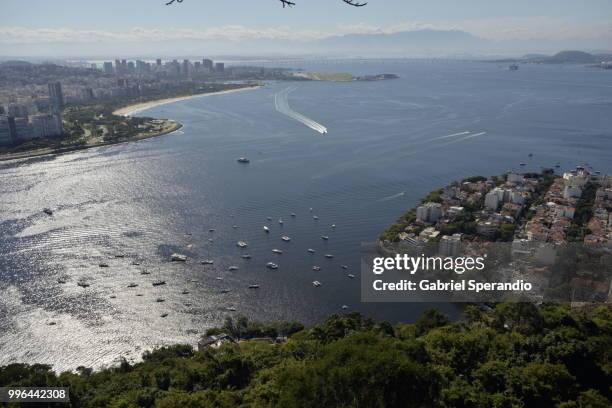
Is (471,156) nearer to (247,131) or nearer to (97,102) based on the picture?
(247,131)

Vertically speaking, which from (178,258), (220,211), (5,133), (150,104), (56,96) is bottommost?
(178,258)

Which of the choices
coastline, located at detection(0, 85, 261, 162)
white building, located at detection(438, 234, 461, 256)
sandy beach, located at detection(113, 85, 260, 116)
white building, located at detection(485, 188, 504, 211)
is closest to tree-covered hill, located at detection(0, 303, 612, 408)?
white building, located at detection(438, 234, 461, 256)

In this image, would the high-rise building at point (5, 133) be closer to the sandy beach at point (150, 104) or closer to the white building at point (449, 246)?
the sandy beach at point (150, 104)

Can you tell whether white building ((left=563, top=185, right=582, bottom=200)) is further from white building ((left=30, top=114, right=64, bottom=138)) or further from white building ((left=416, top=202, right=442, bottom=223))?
white building ((left=30, top=114, right=64, bottom=138))

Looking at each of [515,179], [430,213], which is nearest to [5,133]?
[430,213]

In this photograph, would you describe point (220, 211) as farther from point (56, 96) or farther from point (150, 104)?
point (56, 96)
